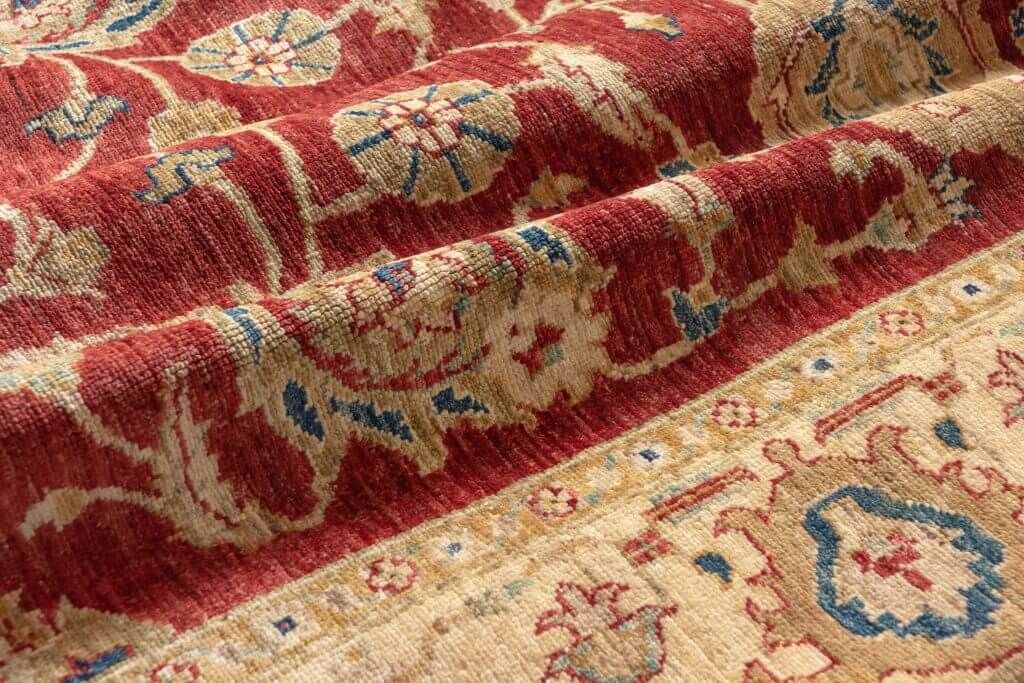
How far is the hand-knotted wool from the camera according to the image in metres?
0.83

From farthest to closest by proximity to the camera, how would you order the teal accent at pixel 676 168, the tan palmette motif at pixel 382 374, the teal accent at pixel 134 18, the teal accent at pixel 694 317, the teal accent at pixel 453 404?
the teal accent at pixel 134 18 → the teal accent at pixel 676 168 → the teal accent at pixel 694 317 → the teal accent at pixel 453 404 → the tan palmette motif at pixel 382 374

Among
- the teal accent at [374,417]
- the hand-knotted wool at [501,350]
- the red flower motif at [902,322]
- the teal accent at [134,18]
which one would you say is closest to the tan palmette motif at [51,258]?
the hand-knotted wool at [501,350]

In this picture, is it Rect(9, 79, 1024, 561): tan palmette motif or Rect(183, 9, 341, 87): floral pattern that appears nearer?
Rect(9, 79, 1024, 561): tan palmette motif

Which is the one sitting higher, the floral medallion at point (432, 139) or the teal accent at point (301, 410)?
the floral medallion at point (432, 139)

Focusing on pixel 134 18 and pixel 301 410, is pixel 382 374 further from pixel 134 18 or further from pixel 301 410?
pixel 134 18

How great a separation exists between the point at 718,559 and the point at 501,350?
28 cm

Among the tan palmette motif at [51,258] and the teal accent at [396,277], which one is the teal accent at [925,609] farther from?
the tan palmette motif at [51,258]

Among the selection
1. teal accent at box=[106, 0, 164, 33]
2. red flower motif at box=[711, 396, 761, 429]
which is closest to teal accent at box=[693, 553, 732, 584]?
red flower motif at box=[711, 396, 761, 429]

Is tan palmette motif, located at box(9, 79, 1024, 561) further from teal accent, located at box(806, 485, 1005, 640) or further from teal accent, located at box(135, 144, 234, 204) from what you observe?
teal accent, located at box(806, 485, 1005, 640)

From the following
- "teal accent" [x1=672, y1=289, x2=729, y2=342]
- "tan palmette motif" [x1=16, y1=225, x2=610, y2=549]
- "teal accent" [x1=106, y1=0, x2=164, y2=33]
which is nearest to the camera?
"tan palmette motif" [x1=16, y1=225, x2=610, y2=549]

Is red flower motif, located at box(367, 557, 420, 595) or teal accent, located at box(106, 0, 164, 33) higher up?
teal accent, located at box(106, 0, 164, 33)

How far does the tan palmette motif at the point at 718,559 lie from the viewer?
2.64 feet

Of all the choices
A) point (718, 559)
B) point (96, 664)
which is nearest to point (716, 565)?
point (718, 559)

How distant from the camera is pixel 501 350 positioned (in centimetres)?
102
